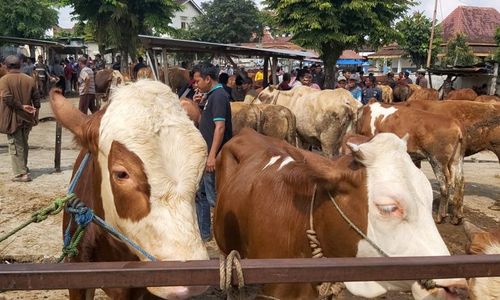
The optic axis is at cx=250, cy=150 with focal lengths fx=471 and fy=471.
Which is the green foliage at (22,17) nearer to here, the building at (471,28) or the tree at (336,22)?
the tree at (336,22)

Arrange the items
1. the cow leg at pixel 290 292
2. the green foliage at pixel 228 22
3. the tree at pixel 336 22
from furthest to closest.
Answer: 1. the green foliage at pixel 228 22
2. the tree at pixel 336 22
3. the cow leg at pixel 290 292

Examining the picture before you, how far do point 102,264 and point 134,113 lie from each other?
0.87 m

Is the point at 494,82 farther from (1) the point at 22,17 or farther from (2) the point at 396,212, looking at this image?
(1) the point at 22,17

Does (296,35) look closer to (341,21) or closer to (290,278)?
(341,21)

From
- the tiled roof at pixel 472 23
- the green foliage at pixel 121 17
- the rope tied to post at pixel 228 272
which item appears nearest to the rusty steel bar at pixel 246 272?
the rope tied to post at pixel 228 272

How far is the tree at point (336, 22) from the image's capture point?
15914 millimetres

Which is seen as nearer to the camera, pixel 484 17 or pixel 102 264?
pixel 102 264

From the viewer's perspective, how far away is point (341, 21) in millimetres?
16422

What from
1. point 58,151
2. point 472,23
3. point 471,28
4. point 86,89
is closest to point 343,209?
point 58,151

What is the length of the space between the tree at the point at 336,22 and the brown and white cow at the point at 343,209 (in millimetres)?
13092

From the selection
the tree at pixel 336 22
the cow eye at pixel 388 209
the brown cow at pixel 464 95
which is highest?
the tree at pixel 336 22

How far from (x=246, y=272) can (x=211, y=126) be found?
4.13 metres

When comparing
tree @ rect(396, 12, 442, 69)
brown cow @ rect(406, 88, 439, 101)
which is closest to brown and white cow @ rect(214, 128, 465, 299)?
brown cow @ rect(406, 88, 439, 101)

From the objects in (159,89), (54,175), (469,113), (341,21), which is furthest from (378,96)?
(159,89)
